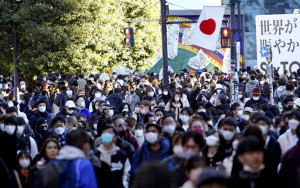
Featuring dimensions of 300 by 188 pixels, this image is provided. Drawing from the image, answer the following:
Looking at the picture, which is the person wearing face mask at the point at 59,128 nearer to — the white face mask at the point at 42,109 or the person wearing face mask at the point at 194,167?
the white face mask at the point at 42,109

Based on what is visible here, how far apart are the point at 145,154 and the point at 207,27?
13422 mm

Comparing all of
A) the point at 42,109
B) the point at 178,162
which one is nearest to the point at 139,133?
the point at 42,109

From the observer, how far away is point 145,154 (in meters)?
8.79

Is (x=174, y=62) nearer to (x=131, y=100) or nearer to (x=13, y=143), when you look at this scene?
(x=131, y=100)

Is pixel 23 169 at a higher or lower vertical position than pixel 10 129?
lower

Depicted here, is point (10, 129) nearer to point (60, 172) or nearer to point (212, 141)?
point (212, 141)

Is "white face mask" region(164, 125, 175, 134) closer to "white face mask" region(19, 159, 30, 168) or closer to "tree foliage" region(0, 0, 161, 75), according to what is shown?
"white face mask" region(19, 159, 30, 168)

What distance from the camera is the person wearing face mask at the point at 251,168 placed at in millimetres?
6383

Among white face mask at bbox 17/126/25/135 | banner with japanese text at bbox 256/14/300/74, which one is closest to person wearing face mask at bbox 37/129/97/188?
white face mask at bbox 17/126/25/135

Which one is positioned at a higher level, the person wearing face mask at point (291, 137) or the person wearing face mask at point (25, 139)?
the person wearing face mask at point (291, 137)

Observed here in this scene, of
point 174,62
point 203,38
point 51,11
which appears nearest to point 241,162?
point 203,38

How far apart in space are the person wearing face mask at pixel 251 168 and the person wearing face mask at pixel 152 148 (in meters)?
2.43

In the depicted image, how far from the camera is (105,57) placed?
32.8m

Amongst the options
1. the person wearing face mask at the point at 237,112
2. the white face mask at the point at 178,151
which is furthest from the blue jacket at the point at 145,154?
the person wearing face mask at the point at 237,112
